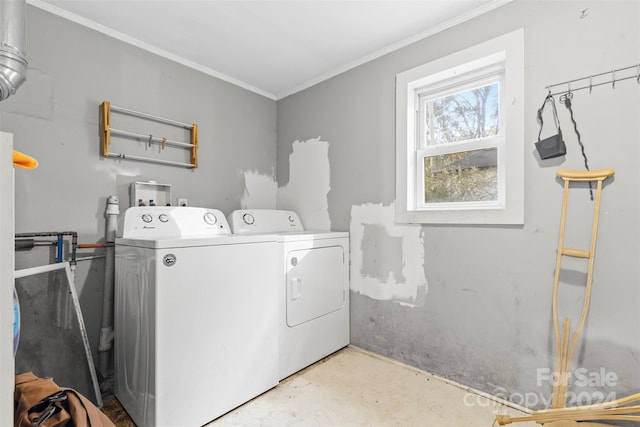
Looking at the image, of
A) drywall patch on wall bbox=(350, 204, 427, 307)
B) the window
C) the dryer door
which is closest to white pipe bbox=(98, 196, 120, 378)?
the dryer door

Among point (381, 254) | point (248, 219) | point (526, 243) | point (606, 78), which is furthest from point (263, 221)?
point (606, 78)

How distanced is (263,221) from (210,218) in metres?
0.46

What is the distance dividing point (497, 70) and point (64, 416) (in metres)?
2.61

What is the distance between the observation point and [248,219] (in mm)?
2400

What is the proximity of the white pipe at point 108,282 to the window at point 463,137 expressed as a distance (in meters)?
1.87

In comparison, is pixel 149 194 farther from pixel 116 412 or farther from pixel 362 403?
pixel 362 403

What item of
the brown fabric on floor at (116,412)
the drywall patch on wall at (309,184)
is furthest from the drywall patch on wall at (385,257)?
the brown fabric on floor at (116,412)

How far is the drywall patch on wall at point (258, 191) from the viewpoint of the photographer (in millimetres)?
2721

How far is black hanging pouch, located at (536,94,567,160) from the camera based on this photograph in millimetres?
1516

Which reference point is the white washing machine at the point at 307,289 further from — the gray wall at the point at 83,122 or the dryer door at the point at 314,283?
the gray wall at the point at 83,122

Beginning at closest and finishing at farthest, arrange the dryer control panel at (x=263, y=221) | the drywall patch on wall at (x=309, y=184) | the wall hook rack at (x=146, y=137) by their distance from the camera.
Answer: the wall hook rack at (x=146, y=137)
the dryer control panel at (x=263, y=221)
the drywall patch on wall at (x=309, y=184)

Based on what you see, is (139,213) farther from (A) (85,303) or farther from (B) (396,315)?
(B) (396,315)

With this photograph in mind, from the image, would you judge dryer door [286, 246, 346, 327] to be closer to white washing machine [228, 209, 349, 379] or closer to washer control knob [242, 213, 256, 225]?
white washing machine [228, 209, 349, 379]

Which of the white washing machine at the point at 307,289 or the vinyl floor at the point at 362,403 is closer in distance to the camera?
the vinyl floor at the point at 362,403
